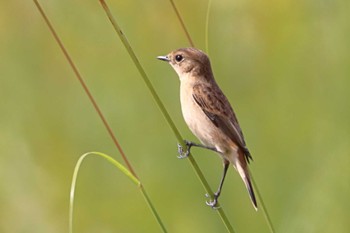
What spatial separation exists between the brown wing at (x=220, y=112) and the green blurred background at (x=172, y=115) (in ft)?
1.99

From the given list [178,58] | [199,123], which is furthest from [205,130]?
[178,58]

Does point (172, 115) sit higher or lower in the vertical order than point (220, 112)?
lower

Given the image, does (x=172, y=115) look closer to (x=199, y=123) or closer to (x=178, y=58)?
(x=178, y=58)

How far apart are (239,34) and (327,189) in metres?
1.63

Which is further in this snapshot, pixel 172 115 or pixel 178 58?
pixel 172 115

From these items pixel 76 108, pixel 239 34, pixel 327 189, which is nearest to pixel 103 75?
pixel 76 108

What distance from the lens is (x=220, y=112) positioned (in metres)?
5.30

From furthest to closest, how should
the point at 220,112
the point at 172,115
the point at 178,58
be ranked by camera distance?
1. the point at 172,115
2. the point at 178,58
3. the point at 220,112

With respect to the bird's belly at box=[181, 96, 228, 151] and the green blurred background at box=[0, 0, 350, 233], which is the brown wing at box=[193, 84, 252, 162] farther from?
the green blurred background at box=[0, 0, 350, 233]

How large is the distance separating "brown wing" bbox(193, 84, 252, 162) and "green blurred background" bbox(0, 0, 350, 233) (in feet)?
1.99

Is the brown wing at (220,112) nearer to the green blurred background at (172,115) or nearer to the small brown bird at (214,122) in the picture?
the small brown bird at (214,122)

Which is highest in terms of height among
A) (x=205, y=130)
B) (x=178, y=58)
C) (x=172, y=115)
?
(x=178, y=58)

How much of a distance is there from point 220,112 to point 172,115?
1.28 meters

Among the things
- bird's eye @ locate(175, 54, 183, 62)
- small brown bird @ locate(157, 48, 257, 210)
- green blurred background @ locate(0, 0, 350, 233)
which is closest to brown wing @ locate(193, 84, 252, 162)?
small brown bird @ locate(157, 48, 257, 210)
